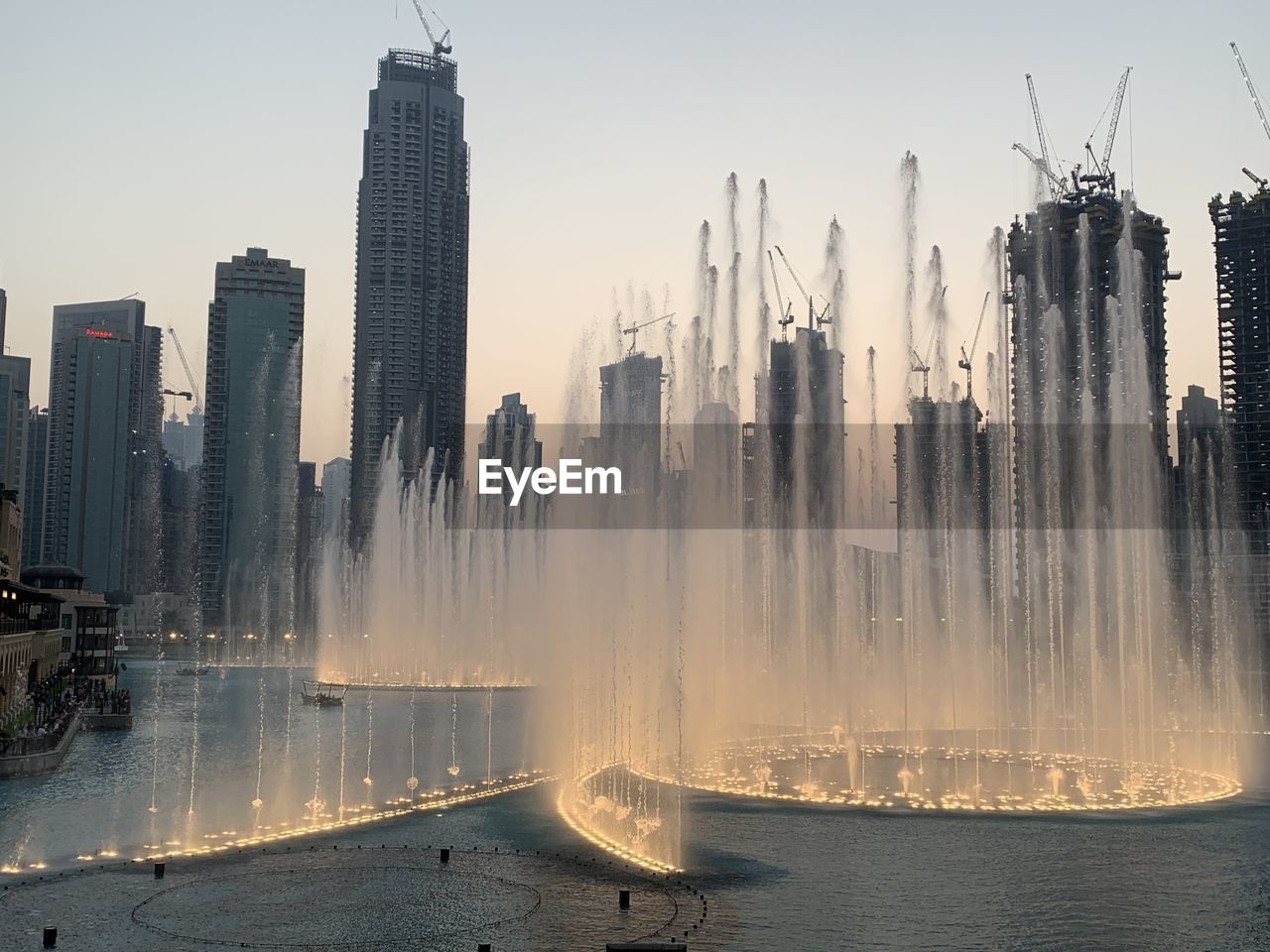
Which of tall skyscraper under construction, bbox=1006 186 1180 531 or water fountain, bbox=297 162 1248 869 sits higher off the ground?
tall skyscraper under construction, bbox=1006 186 1180 531

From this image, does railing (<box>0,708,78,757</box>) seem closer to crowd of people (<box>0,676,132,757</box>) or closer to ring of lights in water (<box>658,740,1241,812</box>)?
crowd of people (<box>0,676,132,757</box>)

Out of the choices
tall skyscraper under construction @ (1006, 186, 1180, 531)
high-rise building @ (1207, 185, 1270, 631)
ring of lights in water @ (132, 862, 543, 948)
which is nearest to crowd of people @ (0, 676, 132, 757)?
ring of lights in water @ (132, 862, 543, 948)

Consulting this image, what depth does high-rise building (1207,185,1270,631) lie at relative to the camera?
15700cm

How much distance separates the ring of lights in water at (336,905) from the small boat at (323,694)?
173 ft

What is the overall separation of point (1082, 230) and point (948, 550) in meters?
22.2

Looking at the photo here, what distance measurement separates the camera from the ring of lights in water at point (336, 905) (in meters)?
24.2

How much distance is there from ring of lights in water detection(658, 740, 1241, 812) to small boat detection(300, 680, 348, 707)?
3788 centimetres

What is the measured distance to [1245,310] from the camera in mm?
163000

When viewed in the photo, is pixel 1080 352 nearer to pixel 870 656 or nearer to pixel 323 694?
pixel 870 656

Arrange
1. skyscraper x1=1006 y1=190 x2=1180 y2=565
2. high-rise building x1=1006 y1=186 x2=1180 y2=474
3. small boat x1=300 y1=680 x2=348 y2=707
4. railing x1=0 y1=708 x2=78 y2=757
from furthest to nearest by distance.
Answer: high-rise building x1=1006 y1=186 x2=1180 y2=474 < small boat x1=300 y1=680 x2=348 y2=707 < skyscraper x1=1006 y1=190 x2=1180 y2=565 < railing x1=0 y1=708 x2=78 y2=757

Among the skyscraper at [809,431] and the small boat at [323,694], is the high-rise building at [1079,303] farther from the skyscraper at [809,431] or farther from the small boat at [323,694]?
the small boat at [323,694]

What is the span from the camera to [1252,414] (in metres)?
158

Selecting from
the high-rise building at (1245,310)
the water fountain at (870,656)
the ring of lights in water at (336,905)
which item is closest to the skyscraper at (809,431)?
the water fountain at (870,656)

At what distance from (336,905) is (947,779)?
84.2 ft
